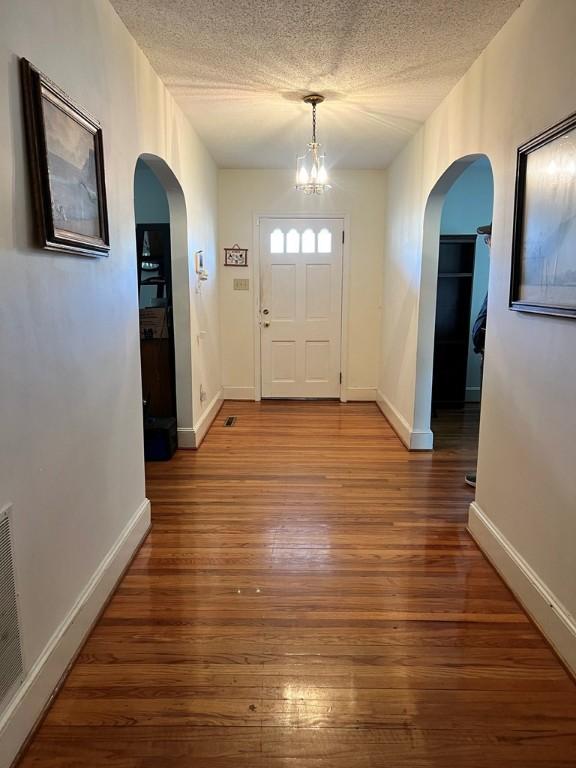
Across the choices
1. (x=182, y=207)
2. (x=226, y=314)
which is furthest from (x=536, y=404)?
(x=226, y=314)

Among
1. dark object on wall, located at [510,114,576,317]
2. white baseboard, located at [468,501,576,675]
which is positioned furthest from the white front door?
dark object on wall, located at [510,114,576,317]

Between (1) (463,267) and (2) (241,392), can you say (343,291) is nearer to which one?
(1) (463,267)

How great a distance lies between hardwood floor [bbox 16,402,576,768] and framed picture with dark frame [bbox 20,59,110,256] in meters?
1.44

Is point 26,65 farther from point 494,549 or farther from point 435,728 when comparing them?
point 494,549

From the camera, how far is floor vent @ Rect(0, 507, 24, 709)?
52.9 inches

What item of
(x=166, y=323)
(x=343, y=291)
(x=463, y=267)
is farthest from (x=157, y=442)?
(x=463, y=267)

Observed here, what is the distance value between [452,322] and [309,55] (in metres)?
3.42

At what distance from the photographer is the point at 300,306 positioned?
18.5 ft

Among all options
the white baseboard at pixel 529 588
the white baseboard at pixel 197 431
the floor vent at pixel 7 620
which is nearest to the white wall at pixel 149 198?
the white baseboard at pixel 197 431

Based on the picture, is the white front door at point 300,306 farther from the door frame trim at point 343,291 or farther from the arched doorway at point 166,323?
the arched doorway at point 166,323

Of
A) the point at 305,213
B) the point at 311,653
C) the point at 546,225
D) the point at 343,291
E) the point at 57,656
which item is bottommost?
the point at 311,653

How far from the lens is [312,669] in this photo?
174 centimetres

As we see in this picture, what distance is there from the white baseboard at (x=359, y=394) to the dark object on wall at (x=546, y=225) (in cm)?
354

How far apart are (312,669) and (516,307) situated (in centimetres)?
165
